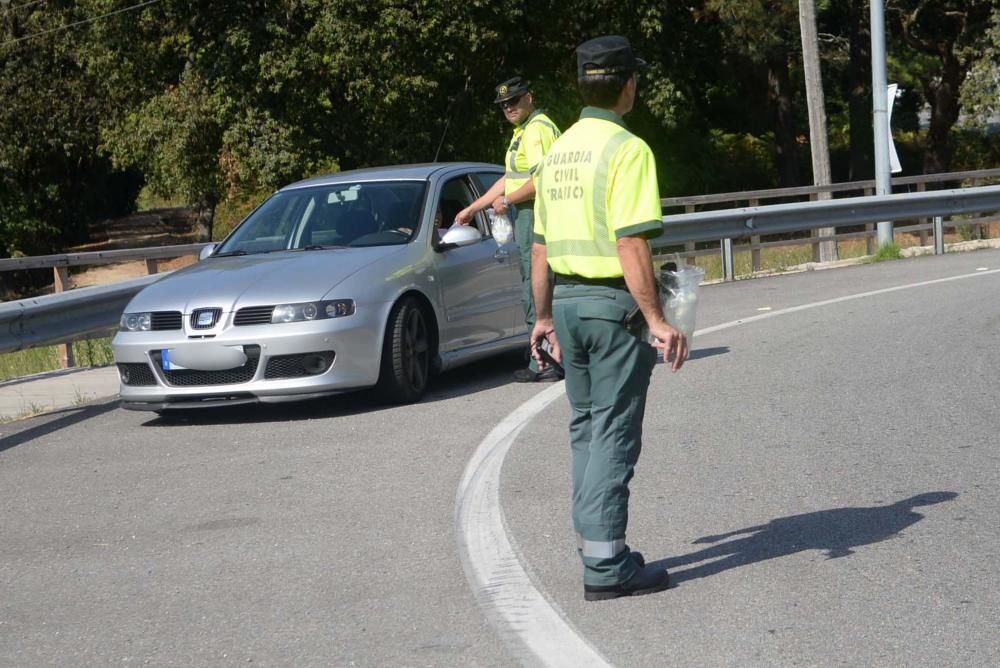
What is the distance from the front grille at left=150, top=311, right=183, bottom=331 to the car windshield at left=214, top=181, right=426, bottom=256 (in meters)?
1.17

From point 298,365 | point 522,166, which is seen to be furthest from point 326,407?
point 522,166

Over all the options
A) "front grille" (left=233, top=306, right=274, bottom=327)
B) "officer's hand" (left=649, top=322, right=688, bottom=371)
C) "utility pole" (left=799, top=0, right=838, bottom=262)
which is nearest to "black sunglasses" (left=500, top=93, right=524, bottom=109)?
"front grille" (left=233, top=306, right=274, bottom=327)

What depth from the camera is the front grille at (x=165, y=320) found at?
9.38m

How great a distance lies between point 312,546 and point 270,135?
2841 cm

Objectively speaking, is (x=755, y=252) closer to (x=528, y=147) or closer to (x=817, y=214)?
(x=817, y=214)

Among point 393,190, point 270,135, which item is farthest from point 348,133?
point 393,190

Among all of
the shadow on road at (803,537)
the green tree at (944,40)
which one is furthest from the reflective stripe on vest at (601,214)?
the green tree at (944,40)

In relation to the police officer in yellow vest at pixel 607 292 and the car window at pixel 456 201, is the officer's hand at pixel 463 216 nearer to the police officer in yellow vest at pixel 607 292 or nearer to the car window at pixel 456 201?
the car window at pixel 456 201

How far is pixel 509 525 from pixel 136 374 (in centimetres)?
400

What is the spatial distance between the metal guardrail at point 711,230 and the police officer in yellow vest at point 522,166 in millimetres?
3208

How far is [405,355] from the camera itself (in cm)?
968

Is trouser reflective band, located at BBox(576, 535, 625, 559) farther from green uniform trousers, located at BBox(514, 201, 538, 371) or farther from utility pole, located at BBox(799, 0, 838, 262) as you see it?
utility pole, located at BBox(799, 0, 838, 262)

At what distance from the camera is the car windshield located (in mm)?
10367

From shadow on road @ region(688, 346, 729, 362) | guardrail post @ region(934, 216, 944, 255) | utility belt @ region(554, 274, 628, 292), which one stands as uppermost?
utility belt @ region(554, 274, 628, 292)
